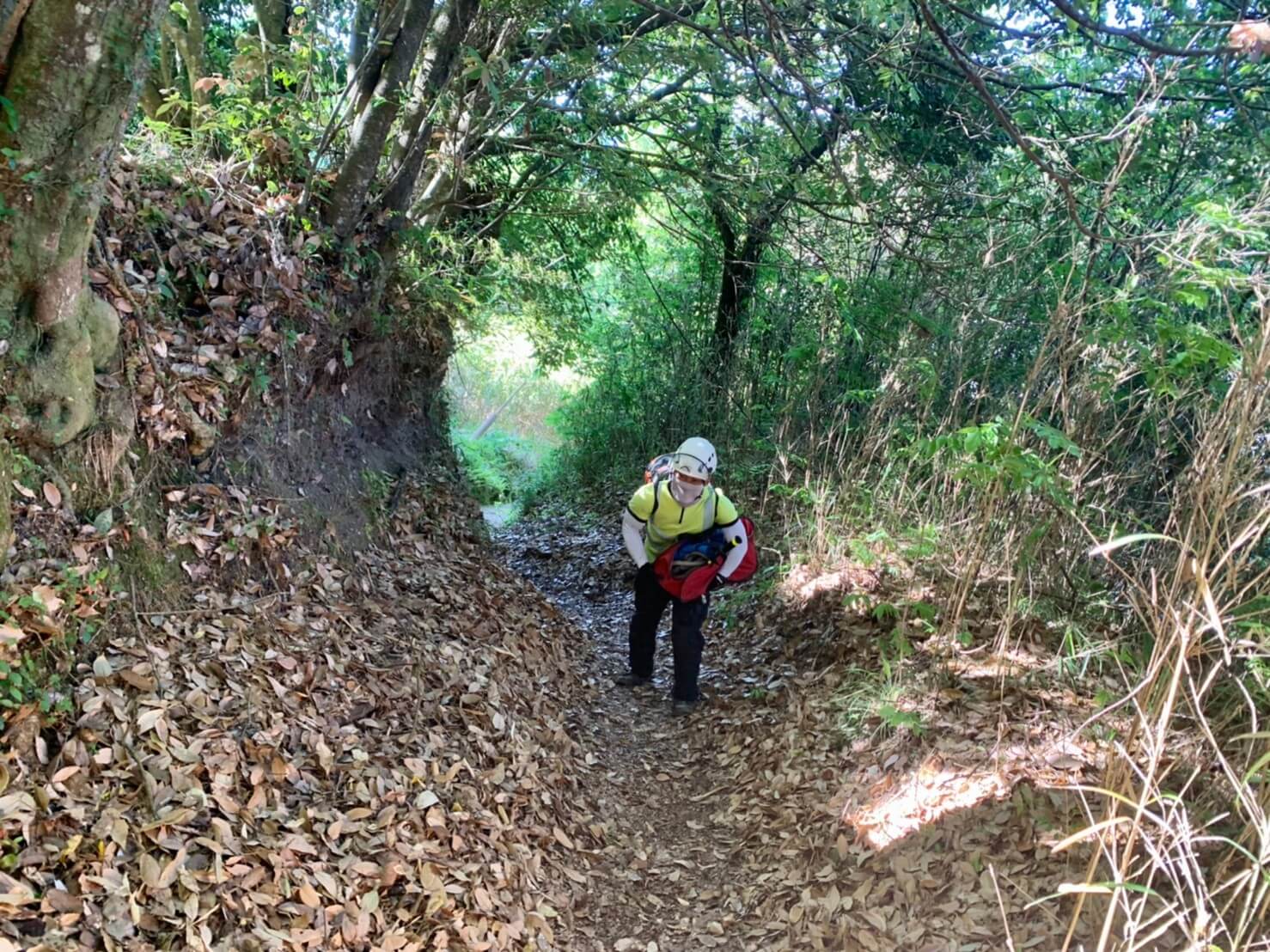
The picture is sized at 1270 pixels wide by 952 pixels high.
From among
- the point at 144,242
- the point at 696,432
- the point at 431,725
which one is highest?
the point at 144,242

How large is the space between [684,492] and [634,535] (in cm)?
53

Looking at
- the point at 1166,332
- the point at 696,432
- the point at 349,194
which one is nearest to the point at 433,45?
the point at 349,194

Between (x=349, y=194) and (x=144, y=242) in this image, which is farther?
(x=349, y=194)

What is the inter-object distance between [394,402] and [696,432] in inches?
149

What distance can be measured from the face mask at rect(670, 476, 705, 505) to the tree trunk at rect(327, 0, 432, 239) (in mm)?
2807

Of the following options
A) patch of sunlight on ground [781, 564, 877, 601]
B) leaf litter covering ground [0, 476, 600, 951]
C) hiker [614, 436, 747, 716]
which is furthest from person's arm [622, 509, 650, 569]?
leaf litter covering ground [0, 476, 600, 951]

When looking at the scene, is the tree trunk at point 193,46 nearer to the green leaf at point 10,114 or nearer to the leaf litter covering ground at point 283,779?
the green leaf at point 10,114

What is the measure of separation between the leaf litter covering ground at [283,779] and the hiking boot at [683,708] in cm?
102

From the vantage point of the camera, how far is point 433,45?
5082 millimetres

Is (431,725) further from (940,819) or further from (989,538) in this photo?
(989,538)

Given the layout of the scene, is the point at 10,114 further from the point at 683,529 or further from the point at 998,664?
the point at 998,664

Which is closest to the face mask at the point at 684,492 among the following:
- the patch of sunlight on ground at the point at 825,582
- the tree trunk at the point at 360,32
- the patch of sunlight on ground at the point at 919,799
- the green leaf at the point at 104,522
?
the patch of sunlight on ground at the point at 825,582

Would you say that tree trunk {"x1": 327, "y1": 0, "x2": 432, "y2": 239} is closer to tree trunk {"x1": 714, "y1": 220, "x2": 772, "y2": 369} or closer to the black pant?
the black pant

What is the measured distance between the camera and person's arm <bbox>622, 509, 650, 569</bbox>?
5.50 metres
